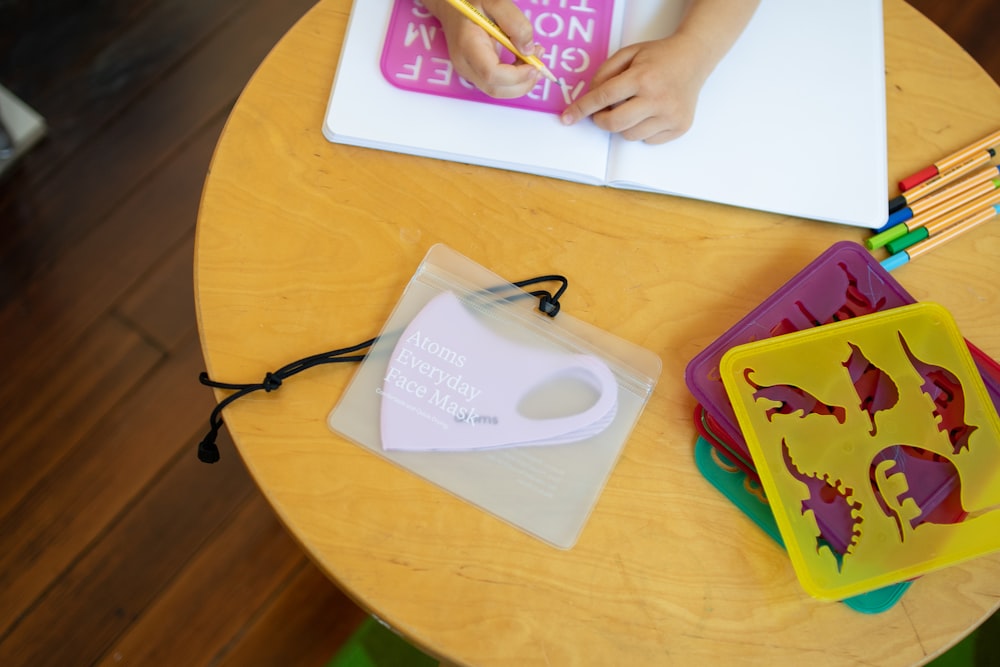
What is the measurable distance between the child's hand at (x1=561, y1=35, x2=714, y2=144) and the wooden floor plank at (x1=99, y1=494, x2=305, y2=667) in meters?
0.71

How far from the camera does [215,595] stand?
39.0 inches

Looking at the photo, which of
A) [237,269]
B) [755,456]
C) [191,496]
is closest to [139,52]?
[191,496]

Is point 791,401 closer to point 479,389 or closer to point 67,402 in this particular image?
point 479,389

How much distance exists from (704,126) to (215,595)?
84cm

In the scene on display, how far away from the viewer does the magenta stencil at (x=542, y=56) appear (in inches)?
24.8

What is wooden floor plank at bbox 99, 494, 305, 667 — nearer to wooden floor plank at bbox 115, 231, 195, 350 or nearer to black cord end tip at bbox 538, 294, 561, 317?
wooden floor plank at bbox 115, 231, 195, 350

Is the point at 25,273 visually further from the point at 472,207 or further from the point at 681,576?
the point at 681,576

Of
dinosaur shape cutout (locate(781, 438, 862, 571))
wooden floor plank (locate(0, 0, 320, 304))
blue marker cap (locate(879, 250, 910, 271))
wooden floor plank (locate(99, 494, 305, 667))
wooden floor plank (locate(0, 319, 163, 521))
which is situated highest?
blue marker cap (locate(879, 250, 910, 271))

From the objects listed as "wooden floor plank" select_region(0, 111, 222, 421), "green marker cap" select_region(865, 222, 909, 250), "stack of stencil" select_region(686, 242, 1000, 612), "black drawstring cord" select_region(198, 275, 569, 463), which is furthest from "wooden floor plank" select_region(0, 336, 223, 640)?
"green marker cap" select_region(865, 222, 909, 250)

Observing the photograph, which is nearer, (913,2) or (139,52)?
(139,52)

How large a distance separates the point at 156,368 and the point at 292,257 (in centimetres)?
60

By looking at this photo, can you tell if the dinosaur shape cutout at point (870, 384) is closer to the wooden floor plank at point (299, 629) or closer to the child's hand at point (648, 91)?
the child's hand at point (648, 91)

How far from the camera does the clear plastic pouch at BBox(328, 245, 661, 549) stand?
0.55 metres

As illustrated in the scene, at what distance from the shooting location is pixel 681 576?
0.54m
